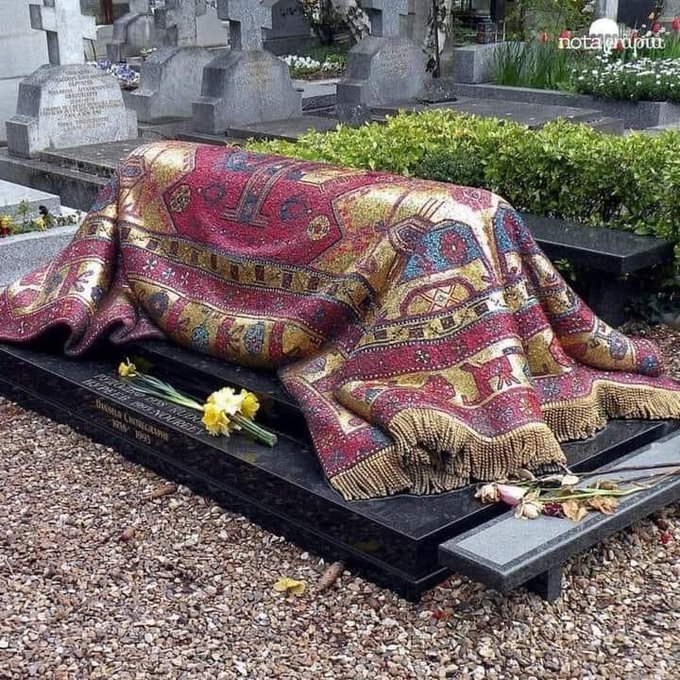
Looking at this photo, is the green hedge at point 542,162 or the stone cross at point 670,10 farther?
the stone cross at point 670,10

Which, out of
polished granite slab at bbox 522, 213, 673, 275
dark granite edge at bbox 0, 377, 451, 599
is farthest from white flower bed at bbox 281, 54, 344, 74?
dark granite edge at bbox 0, 377, 451, 599

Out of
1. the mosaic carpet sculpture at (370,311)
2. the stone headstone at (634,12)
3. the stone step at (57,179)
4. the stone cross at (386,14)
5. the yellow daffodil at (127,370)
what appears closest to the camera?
the mosaic carpet sculpture at (370,311)

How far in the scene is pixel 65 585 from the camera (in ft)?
13.0

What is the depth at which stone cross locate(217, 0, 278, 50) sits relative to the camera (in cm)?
1179

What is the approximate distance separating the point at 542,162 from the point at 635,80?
677cm

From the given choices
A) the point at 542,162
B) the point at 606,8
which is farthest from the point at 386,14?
the point at 542,162

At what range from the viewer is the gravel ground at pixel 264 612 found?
3.45 meters

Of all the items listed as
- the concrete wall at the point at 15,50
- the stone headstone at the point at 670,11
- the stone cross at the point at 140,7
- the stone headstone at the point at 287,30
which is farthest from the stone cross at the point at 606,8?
the concrete wall at the point at 15,50

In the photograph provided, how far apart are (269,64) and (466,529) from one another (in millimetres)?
9382

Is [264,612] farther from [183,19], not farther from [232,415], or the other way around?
[183,19]

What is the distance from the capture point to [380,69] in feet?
42.8

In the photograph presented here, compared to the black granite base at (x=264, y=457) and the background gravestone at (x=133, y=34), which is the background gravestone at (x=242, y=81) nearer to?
the black granite base at (x=264, y=457)

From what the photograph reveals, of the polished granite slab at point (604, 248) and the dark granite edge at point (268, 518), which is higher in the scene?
the polished granite slab at point (604, 248)

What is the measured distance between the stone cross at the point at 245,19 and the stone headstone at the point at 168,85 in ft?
4.27
